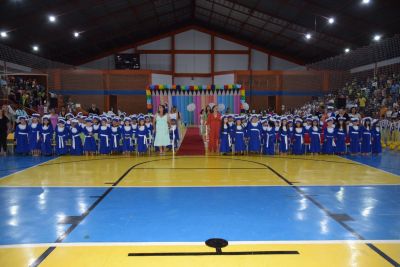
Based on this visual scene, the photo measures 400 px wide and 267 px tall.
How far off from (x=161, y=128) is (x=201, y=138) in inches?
190

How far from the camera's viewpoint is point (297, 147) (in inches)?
455

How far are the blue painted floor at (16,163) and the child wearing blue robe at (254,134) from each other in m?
6.52

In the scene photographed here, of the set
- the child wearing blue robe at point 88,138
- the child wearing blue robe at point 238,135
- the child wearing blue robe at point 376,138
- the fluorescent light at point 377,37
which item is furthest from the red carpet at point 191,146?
the fluorescent light at point 377,37

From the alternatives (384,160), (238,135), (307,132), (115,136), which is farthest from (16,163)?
(384,160)

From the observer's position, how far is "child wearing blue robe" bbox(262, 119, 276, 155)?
11508 mm

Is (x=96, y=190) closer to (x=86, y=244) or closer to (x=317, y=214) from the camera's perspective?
(x=86, y=244)

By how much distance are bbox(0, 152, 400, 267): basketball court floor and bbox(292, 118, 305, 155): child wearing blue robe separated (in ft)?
8.37

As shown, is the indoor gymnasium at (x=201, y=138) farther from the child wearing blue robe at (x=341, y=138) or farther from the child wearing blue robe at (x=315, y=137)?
the child wearing blue robe at (x=315, y=137)

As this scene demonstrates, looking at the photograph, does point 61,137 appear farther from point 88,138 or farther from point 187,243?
point 187,243

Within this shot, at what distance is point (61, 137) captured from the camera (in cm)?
1139

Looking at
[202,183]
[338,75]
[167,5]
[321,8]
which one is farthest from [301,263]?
[338,75]

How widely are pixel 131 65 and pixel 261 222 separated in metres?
25.9

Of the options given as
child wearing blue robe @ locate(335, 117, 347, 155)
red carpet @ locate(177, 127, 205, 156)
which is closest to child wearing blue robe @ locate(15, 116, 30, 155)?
red carpet @ locate(177, 127, 205, 156)

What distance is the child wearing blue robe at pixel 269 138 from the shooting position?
1151cm
